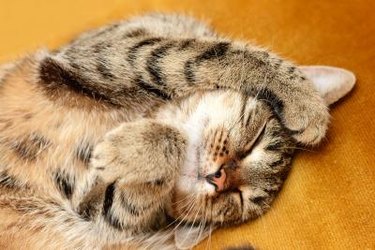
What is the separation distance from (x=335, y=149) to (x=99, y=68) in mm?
689

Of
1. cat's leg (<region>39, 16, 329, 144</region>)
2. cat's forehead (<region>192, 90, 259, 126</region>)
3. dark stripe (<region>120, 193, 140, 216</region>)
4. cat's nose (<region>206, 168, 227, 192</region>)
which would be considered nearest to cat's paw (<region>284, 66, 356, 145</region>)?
cat's leg (<region>39, 16, 329, 144</region>)

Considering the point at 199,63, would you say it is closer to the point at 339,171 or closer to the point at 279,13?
the point at 339,171

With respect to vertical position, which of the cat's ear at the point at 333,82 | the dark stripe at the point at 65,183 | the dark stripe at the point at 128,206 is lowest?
the dark stripe at the point at 128,206

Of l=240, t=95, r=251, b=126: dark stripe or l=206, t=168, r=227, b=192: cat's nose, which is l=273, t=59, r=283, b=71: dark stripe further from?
l=206, t=168, r=227, b=192: cat's nose

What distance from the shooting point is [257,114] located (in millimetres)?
1453

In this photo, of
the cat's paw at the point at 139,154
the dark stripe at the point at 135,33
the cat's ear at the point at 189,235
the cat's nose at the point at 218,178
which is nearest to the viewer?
the cat's paw at the point at 139,154

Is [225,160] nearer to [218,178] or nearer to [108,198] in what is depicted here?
[218,178]

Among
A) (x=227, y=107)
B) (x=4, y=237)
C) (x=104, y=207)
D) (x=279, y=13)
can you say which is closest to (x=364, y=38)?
(x=279, y=13)

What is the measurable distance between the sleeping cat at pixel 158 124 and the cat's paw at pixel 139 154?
1.7 inches

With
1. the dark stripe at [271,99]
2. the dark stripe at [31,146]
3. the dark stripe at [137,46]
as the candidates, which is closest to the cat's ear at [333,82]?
the dark stripe at [271,99]

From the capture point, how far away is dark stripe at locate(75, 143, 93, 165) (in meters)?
1.42

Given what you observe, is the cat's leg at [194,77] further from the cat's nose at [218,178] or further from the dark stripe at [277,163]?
the cat's nose at [218,178]

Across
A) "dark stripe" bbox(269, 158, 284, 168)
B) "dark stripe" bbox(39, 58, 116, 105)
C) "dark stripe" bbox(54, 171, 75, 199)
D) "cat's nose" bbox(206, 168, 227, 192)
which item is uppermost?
"dark stripe" bbox(39, 58, 116, 105)

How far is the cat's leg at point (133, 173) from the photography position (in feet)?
4.12
